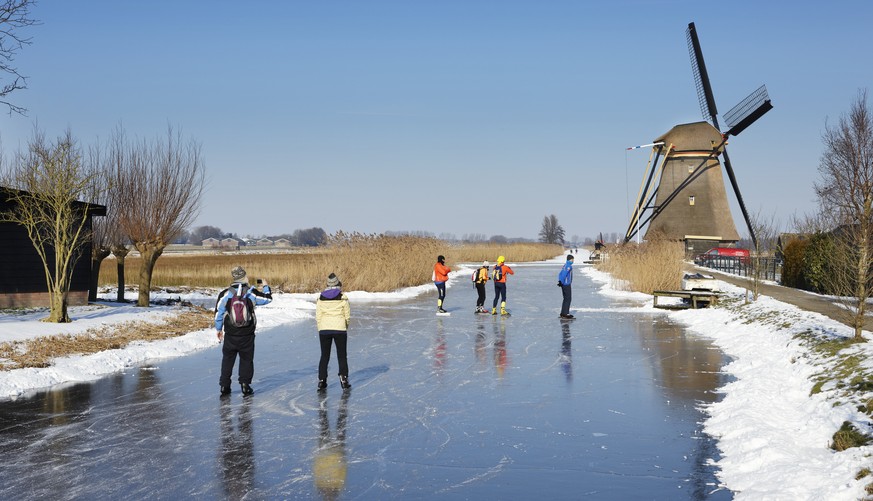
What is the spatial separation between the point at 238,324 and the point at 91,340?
257 inches

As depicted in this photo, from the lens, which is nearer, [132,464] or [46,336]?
[132,464]

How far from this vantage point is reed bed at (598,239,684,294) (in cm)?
3183

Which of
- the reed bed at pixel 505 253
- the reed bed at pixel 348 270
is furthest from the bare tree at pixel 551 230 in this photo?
the reed bed at pixel 348 270

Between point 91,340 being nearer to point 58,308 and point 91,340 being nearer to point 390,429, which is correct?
point 58,308

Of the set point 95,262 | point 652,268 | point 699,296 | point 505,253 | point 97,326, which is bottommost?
point 97,326

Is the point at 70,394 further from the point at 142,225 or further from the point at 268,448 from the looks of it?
the point at 142,225

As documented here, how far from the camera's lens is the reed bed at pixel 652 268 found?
3183 cm

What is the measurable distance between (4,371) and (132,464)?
247 inches

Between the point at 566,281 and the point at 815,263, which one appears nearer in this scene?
the point at 566,281

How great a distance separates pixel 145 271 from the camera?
972 inches

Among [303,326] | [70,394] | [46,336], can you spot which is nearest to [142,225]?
[303,326]

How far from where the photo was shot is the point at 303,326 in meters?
21.3

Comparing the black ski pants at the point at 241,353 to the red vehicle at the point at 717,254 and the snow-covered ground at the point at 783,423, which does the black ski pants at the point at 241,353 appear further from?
the red vehicle at the point at 717,254

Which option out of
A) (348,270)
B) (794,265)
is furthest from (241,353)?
(794,265)
